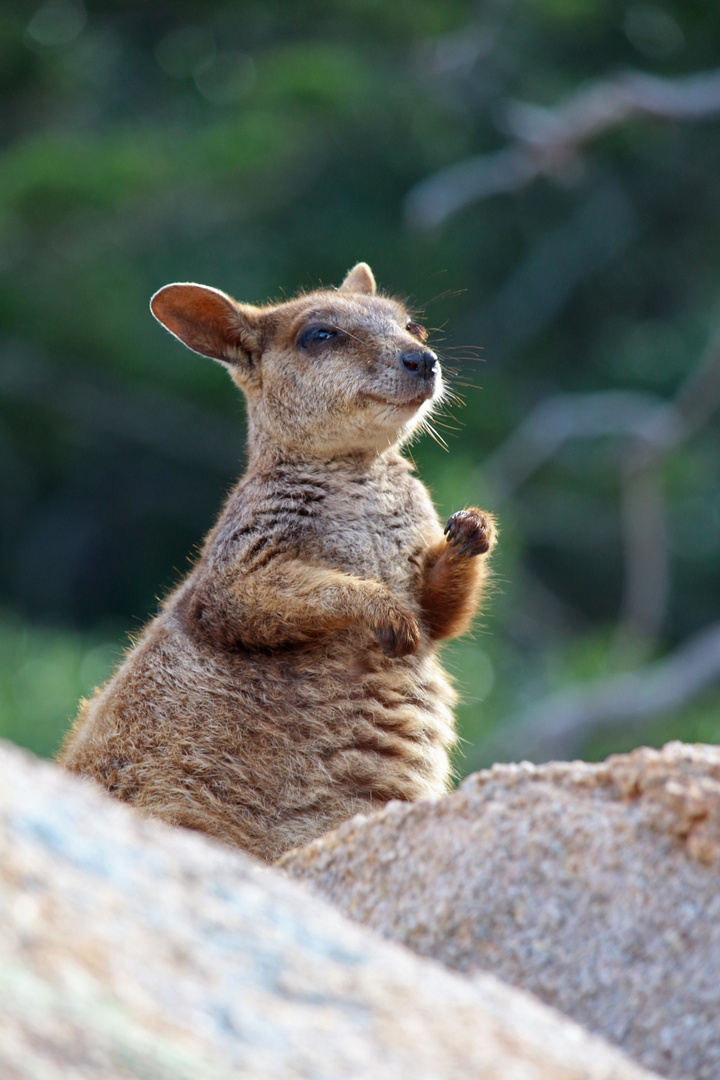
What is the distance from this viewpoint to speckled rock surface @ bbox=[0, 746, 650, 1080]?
164 centimetres

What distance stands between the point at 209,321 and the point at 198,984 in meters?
3.57

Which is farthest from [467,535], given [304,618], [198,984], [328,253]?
[328,253]

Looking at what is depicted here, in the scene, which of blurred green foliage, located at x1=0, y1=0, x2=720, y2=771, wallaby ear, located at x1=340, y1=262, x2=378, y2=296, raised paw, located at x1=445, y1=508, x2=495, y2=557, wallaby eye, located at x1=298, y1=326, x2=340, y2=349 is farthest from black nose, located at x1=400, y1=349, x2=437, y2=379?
blurred green foliage, located at x1=0, y1=0, x2=720, y2=771

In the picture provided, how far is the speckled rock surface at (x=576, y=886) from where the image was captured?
93.9 inches

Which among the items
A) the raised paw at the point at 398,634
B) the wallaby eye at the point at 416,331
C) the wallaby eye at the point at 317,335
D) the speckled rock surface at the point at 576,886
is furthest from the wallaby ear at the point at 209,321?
the speckled rock surface at the point at 576,886

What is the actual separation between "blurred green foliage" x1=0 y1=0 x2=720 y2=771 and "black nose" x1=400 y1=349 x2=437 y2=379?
36.2 feet

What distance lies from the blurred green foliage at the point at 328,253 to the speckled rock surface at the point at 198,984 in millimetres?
13522

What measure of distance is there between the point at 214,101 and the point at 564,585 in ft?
29.2

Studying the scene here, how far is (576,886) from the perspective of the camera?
2.59m

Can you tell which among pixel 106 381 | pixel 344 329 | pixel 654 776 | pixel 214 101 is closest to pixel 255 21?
pixel 214 101

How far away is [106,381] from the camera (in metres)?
18.3

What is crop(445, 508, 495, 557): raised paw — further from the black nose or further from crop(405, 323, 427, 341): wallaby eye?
crop(405, 323, 427, 341): wallaby eye

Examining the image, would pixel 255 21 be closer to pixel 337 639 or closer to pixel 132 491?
pixel 132 491

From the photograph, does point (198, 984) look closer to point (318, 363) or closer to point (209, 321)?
point (318, 363)
